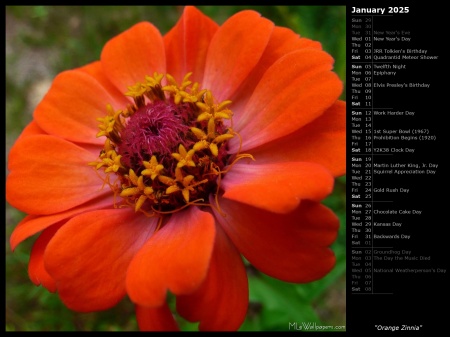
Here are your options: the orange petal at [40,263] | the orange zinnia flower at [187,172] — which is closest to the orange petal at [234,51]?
the orange zinnia flower at [187,172]

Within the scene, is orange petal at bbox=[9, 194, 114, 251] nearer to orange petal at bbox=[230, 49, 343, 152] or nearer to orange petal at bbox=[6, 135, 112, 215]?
orange petal at bbox=[6, 135, 112, 215]

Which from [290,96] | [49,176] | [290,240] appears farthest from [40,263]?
[290,96]

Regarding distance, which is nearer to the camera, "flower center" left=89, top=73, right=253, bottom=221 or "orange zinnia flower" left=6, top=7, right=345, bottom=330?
"orange zinnia flower" left=6, top=7, right=345, bottom=330


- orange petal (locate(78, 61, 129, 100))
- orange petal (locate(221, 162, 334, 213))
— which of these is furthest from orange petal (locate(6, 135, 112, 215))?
orange petal (locate(221, 162, 334, 213))

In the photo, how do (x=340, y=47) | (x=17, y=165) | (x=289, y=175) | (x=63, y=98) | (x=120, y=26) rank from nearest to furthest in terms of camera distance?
(x=289, y=175), (x=17, y=165), (x=63, y=98), (x=340, y=47), (x=120, y=26)
